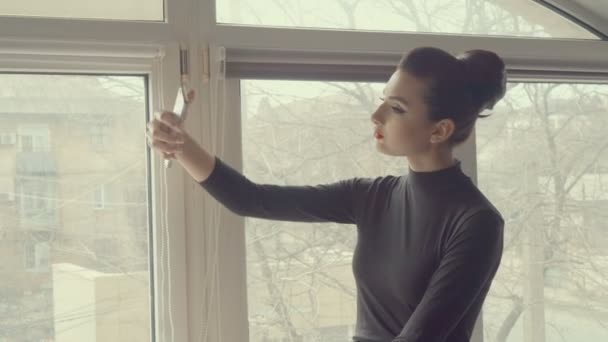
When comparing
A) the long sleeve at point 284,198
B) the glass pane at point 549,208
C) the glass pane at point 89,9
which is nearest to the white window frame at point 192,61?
the glass pane at point 89,9

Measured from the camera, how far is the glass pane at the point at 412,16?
5.26 feet

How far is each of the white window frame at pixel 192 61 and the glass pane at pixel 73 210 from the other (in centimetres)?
4

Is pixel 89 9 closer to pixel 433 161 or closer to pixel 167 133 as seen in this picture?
pixel 167 133

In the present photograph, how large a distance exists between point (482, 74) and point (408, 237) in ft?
1.05

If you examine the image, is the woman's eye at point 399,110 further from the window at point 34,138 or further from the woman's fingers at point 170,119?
the window at point 34,138

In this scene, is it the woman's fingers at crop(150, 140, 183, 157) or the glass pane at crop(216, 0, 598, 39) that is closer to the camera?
the woman's fingers at crop(150, 140, 183, 157)

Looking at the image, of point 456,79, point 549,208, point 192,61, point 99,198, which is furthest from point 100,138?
point 549,208

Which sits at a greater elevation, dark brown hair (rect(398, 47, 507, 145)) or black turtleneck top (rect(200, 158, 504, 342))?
dark brown hair (rect(398, 47, 507, 145))

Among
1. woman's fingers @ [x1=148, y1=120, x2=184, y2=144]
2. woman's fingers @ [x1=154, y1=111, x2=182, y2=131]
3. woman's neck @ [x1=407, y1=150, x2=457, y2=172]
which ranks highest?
woman's fingers @ [x1=154, y1=111, x2=182, y2=131]

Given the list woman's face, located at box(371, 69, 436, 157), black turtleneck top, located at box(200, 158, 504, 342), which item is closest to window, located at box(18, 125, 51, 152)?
black turtleneck top, located at box(200, 158, 504, 342)

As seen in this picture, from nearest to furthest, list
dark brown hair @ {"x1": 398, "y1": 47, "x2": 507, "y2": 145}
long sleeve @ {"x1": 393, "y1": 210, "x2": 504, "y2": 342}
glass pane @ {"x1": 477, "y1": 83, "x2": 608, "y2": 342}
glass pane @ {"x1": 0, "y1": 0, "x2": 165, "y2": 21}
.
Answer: long sleeve @ {"x1": 393, "y1": 210, "x2": 504, "y2": 342} < dark brown hair @ {"x1": 398, "y1": 47, "x2": 507, "y2": 145} < glass pane @ {"x1": 0, "y1": 0, "x2": 165, "y2": 21} < glass pane @ {"x1": 477, "y1": 83, "x2": 608, "y2": 342}

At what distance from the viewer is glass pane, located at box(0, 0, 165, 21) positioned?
1.42 meters

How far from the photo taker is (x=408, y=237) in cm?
133

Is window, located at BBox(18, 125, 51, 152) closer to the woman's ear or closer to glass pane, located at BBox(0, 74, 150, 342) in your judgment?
glass pane, located at BBox(0, 74, 150, 342)
